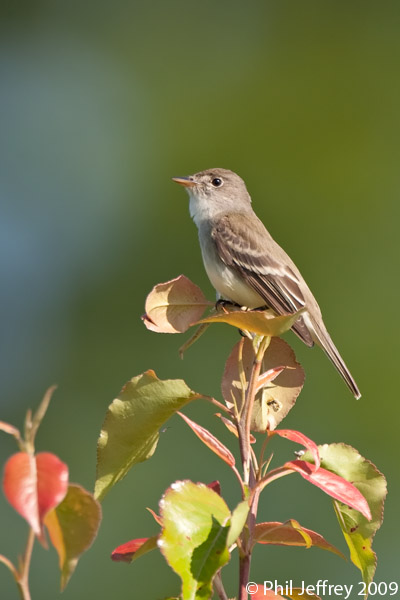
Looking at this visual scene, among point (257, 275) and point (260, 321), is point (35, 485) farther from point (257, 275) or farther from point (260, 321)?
point (257, 275)

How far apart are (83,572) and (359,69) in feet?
12.1

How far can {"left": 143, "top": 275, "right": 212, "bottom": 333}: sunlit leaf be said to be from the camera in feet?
5.93

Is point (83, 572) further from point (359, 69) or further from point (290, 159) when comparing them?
point (359, 69)

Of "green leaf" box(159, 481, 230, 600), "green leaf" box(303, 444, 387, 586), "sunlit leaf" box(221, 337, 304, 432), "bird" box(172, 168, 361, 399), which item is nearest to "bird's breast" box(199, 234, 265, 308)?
"bird" box(172, 168, 361, 399)

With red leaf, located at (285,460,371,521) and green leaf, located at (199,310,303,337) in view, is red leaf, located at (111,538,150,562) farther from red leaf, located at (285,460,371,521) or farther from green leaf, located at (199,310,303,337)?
green leaf, located at (199,310,303,337)

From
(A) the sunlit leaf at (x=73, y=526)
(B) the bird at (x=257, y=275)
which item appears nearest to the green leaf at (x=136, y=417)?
(A) the sunlit leaf at (x=73, y=526)

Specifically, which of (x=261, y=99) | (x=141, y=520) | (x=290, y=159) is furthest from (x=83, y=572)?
(x=261, y=99)

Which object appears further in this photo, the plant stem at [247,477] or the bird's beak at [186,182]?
the bird's beak at [186,182]

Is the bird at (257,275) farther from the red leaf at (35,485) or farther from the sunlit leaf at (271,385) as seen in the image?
the red leaf at (35,485)

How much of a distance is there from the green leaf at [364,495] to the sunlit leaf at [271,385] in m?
0.17

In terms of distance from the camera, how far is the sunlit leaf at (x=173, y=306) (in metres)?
1.81

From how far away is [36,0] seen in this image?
303 inches

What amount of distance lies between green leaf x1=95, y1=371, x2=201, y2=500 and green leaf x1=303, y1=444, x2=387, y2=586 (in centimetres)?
29

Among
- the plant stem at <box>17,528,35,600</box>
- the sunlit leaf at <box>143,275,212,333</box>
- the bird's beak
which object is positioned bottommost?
the plant stem at <box>17,528,35,600</box>
